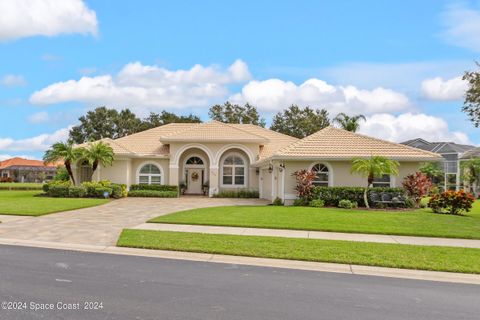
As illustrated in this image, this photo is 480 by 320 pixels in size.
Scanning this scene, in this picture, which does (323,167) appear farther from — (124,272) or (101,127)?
(101,127)

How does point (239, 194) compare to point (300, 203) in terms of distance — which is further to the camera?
point (239, 194)

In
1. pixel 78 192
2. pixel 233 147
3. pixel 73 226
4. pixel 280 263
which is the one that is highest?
pixel 233 147

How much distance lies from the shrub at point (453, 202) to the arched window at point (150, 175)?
19.2 metres

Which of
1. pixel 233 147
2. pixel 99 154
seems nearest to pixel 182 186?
pixel 233 147

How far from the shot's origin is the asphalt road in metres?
5.70

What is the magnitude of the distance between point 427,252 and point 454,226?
548 centimetres

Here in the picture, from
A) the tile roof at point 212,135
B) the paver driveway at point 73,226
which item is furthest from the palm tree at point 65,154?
the paver driveway at point 73,226

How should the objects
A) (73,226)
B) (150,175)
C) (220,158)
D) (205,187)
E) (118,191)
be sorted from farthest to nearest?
1. (205,187)
2. (150,175)
3. (220,158)
4. (118,191)
5. (73,226)

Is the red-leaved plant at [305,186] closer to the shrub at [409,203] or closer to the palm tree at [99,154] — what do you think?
the shrub at [409,203]

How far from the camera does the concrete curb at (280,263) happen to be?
8.25m

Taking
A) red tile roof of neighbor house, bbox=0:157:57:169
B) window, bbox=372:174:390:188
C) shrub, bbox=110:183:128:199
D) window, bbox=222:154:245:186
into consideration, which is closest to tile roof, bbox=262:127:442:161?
window, bbox=372:174:390:188

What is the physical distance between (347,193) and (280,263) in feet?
46.6

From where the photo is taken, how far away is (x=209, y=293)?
21.7 feet

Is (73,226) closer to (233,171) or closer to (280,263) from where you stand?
(280,263)
